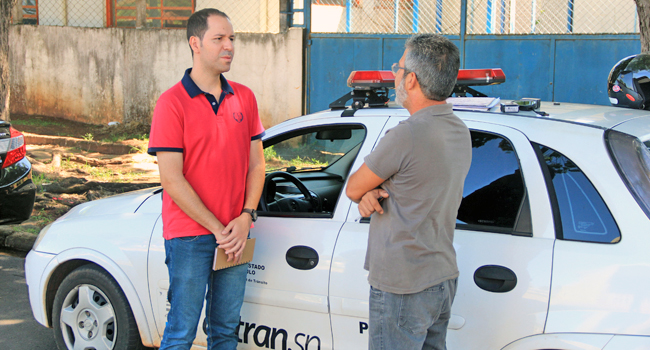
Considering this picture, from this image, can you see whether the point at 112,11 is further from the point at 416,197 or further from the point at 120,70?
the point at 416,197

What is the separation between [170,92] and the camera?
2.55m

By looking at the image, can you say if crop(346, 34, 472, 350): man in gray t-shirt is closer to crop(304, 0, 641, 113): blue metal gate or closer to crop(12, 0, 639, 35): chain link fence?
crop(304, 0, 641, 113): blue metal gate

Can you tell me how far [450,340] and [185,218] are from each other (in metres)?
1.25

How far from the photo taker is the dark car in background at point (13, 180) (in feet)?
17.7

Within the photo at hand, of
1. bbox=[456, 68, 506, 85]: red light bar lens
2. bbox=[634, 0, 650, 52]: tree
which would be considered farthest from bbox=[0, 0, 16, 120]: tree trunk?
bbox=[634, 0, 650, 52]: tree

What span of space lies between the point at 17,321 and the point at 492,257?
3.56 metres

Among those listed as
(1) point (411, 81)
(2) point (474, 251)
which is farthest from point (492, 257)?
(1) point (411, 81)

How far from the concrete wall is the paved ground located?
6.15 m

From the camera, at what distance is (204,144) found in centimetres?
256

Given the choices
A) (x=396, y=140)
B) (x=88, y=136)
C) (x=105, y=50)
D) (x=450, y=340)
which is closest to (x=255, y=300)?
(x=450, y=340)

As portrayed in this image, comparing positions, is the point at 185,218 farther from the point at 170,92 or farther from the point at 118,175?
the point at 118,175

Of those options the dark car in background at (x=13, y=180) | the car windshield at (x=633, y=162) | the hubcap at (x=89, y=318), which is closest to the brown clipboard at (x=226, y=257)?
the hubcap at (x=89, y=318)

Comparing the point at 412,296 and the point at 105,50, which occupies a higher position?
→ the point at 105,50

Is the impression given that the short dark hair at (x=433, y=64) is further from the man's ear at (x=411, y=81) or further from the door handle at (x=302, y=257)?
the door handle at (x=302, y=257)
